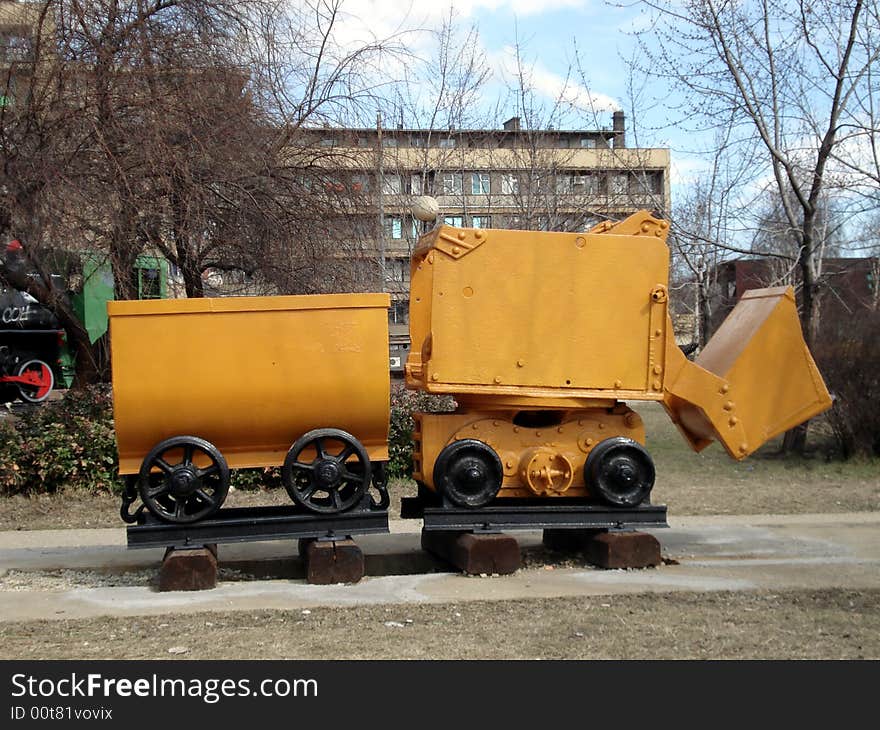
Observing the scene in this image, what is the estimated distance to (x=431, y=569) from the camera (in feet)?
28.7

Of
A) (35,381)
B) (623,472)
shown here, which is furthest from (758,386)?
(35,381)

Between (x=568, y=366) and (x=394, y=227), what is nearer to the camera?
(x=568, y=366)

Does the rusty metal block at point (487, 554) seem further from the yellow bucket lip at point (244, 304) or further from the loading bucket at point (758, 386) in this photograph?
the yellow bucket lip at point (244, 304)

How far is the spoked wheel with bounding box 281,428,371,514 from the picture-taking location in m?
7.57

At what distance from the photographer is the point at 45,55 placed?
1081cm

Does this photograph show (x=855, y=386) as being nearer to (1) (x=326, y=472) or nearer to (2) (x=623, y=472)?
(2) (x=623, y=472)

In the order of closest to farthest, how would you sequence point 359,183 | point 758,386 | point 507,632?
point 507,632, point 758,386, point 359,183

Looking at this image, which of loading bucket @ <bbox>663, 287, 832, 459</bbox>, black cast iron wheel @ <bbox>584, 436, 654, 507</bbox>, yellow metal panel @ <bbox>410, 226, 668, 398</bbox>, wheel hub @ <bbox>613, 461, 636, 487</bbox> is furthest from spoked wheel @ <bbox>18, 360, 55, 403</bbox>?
loading bucket @ <bbox>663, 287, 832, 459</bbox>

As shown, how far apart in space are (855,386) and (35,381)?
40.6ft

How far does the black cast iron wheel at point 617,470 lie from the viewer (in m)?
8.10

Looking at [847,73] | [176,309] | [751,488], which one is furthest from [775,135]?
[176,309]

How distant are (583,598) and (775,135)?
9.63 m

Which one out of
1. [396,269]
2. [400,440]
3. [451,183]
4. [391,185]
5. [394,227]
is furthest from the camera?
[451,183]

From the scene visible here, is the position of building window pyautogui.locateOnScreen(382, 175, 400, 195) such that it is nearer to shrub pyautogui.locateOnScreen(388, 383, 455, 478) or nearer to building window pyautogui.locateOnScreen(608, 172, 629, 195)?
building window pyautogui.locateOnScreen(608, 172, 629, 195)
